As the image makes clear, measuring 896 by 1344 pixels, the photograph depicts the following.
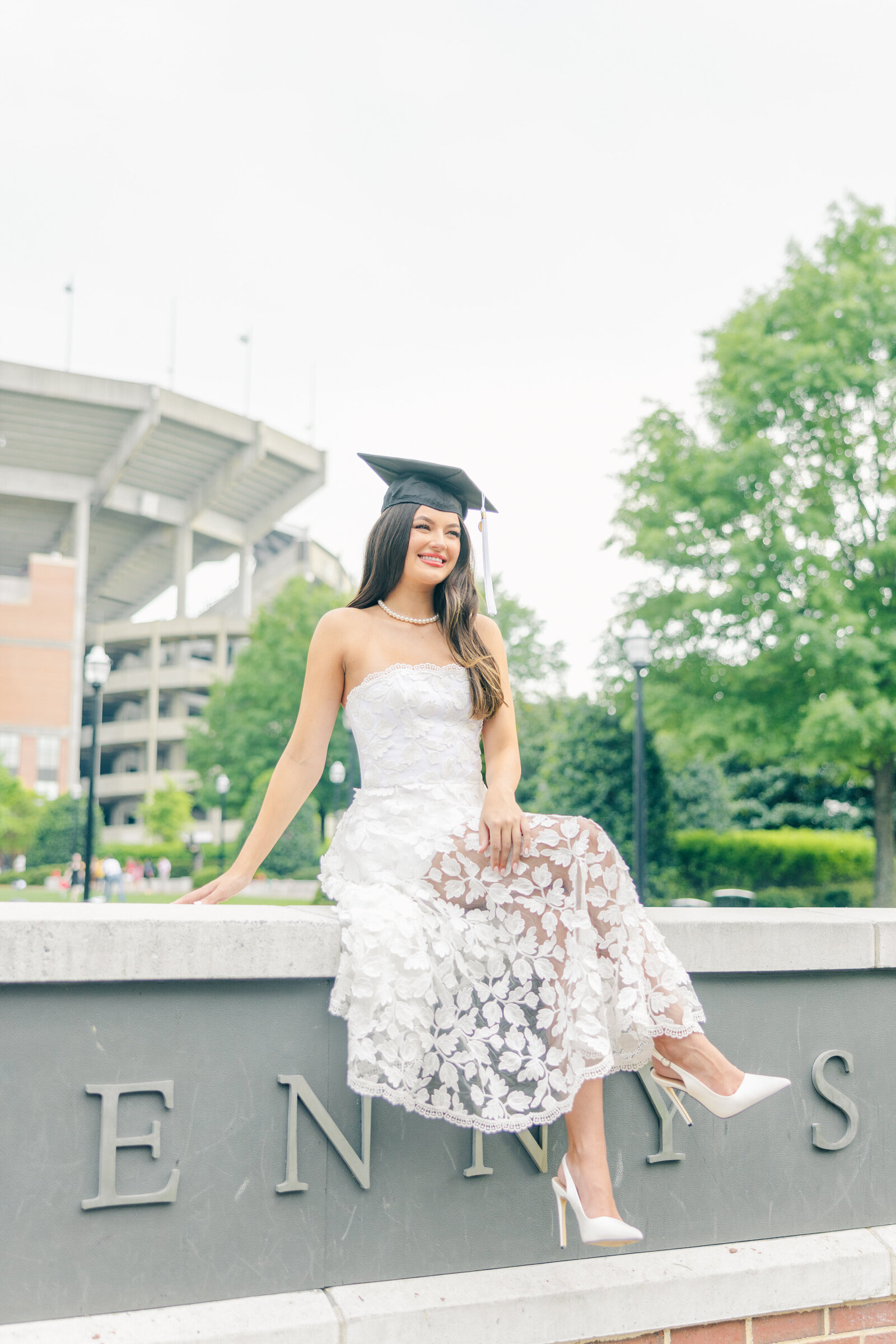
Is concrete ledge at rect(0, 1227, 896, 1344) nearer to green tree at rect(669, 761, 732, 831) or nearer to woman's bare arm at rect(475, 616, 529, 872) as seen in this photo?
woman's bare arm at rect(475, 616, 529, 872)

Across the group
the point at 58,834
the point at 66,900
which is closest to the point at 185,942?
the point at 66,900

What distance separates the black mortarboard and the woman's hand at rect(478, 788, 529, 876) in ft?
3.44

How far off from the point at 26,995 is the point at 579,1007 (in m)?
1.37

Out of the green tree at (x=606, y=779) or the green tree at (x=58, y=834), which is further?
the green tree at (x=58, y=834)

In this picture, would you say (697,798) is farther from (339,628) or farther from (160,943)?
(160,943)

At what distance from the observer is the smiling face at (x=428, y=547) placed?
11.5 ft

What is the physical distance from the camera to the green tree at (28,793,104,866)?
148 feet

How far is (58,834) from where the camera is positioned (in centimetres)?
4572

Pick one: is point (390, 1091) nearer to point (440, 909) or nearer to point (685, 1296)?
point (440, 909)

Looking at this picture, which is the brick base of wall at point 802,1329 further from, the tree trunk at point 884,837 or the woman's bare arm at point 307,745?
the tree trunk at point 884,837

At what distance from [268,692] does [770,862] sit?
21017 millimetres

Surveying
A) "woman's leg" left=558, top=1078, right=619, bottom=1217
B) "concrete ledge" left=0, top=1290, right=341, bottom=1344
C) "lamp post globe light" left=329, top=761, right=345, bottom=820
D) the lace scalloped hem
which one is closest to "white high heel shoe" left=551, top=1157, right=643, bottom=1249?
"woman's leg" left=558, top=1078, right=619, bottom=1217

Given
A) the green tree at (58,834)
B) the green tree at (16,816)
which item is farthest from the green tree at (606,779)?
the green tree at (16,816)

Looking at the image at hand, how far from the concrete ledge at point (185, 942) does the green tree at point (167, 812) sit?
53579 mm
